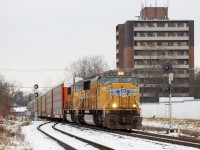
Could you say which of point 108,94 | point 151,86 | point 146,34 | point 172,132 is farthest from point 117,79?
point 146,34

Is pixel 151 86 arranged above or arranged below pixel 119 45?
below

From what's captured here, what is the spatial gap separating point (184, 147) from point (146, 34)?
104 m

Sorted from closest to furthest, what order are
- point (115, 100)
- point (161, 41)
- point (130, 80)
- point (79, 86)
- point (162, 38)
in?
1. point (115, 100)
2. point (130, 80)
3. point (79, 86)
4. point (162, 38)
5. point (161, 41)

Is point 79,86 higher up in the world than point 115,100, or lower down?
higher up

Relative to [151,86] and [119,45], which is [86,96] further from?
[119,45]

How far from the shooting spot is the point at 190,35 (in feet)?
382

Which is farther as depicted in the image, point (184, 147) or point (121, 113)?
point (121, 113)

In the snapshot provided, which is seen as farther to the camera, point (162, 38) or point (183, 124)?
point (162, 38)

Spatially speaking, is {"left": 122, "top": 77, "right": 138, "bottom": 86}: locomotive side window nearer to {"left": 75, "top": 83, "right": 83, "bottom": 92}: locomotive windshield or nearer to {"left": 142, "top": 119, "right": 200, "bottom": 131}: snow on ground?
{"left": 142, "top": 119, "right": 200, "bottom": 131}: snow on ground

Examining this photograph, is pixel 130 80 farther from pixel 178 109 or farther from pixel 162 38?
pixel 162 38

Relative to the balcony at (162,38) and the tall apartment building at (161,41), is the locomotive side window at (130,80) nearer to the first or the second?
the tall apartment building at (161,41)

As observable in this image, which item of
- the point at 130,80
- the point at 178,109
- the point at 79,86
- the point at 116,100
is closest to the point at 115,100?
the point at 116,100

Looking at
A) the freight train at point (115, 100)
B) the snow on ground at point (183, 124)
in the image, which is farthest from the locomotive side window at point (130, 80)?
the snow on ground at point (183, 124)

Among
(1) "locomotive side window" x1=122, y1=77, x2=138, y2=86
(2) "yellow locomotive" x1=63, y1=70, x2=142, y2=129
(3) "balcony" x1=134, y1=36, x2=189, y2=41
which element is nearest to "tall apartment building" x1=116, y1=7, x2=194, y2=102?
(3) "balcony" x1=134, y1=36, x2=189, y2=41
